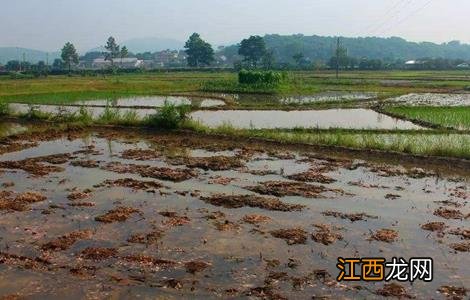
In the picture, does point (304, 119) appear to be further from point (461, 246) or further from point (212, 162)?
point (461, 246)

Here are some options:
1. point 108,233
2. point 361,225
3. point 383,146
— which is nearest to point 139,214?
point 108,233

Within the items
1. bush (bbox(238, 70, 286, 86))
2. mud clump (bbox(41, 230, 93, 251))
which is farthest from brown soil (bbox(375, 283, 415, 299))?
bush (bbox(238, 70, 286, 86))

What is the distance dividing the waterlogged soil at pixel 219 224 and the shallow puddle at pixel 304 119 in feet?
19.9

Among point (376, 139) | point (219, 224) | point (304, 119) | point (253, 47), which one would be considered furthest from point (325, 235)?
point (253, 47)

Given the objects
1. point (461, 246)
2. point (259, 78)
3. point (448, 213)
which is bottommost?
point (461, 246)

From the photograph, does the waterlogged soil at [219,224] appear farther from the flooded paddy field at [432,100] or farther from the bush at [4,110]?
the flooded paddy field at [432,100]

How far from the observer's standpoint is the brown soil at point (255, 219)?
930 centimetres

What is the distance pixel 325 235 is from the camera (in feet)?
28.2

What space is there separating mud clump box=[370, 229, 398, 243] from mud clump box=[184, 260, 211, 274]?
10.1 ft

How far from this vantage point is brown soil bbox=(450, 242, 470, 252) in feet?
26.2

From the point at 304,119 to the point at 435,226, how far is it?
14225 mm

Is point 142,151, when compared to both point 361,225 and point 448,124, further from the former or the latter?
point 448,124

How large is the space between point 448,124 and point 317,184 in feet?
34.2

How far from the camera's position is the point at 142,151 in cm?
1570
